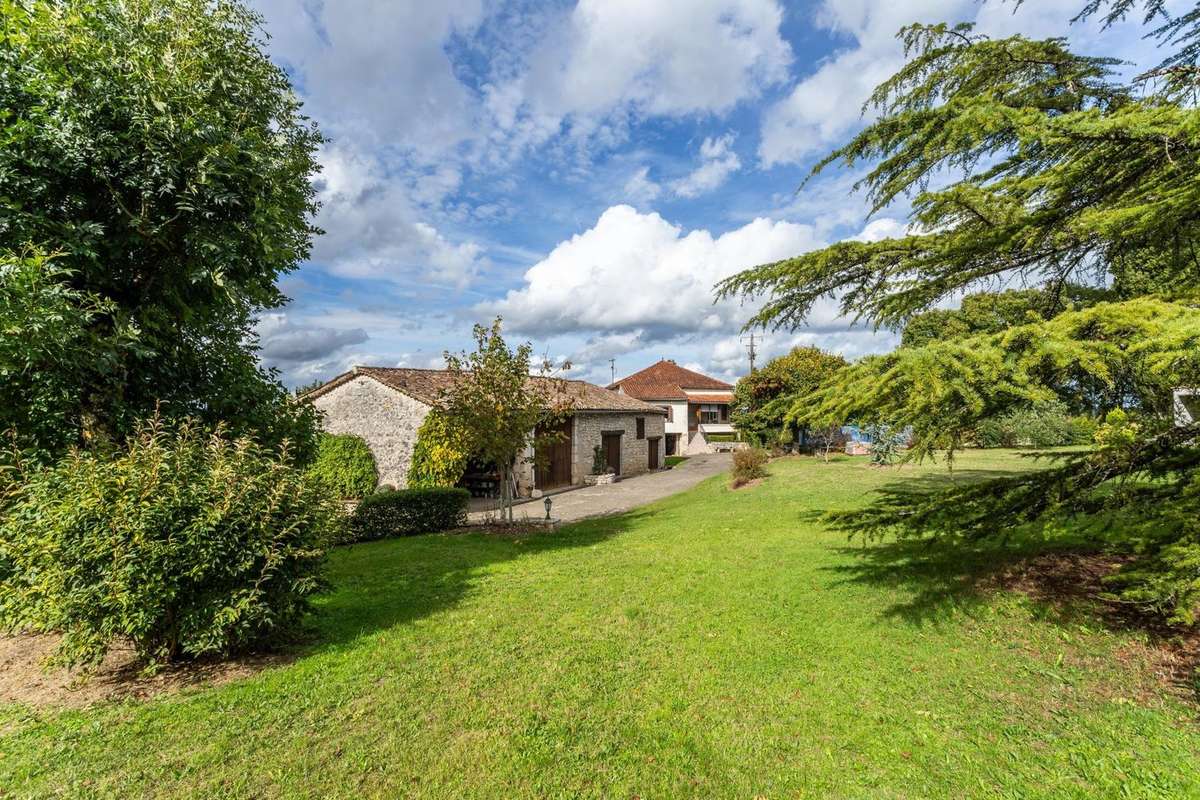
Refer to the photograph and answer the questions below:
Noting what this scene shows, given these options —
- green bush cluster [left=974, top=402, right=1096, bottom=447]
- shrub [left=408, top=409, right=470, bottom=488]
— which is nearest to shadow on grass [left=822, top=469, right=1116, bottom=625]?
shrub [left=408, top=409, right=470, bottom=488]

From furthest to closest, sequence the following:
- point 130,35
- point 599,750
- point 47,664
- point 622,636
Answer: point 130,35, point 622,636, point 47,664, point 599,750

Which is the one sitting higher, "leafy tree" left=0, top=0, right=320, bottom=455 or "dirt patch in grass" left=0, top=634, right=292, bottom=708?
"leafy tree" left=0, top=0, right=320, bottom=455

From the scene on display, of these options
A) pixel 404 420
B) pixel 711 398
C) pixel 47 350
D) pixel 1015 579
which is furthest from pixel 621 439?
pixel 47 350

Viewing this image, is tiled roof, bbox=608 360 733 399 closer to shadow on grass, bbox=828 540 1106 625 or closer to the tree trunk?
the tree trunk

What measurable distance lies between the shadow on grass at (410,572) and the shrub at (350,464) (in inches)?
278

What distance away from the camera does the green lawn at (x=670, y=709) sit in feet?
12.5

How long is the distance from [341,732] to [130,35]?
9.25 meters

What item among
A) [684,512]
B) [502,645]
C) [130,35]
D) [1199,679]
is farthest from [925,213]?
[684,512]

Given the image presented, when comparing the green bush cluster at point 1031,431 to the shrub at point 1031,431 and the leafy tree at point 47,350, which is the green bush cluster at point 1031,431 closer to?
the shrub at point 1031,431

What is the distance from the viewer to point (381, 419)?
19812 millimetres

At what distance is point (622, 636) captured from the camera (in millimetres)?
6410

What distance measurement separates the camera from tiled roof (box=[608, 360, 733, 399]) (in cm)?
4331

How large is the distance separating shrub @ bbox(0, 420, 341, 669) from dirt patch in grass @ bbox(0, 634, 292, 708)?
0.21m

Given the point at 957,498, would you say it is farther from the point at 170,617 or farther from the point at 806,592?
the point at 170,617
